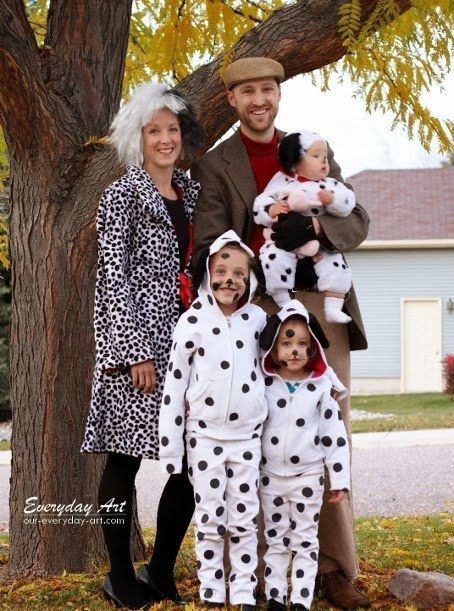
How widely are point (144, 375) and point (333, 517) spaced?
3.63ft

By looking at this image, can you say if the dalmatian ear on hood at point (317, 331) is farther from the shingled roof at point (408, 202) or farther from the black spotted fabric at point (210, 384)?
the shingled roof at point (408, 202)

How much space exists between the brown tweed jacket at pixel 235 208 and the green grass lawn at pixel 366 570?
4.09 feet

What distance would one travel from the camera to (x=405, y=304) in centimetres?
2295

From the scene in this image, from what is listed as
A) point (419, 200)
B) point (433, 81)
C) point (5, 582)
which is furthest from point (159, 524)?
point (419, 200)

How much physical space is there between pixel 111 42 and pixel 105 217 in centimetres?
165

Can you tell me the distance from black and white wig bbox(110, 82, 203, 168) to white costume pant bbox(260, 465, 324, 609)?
145 cm

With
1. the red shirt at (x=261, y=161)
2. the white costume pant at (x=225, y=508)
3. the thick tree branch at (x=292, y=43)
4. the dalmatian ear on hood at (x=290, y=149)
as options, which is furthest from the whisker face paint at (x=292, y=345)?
the thick tree branch at (x=292, y=43)

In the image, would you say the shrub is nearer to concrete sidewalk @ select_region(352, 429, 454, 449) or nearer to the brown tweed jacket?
concrete sidewalk @ select_region(352, 429, 454, 449)

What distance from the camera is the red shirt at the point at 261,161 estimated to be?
172 inches

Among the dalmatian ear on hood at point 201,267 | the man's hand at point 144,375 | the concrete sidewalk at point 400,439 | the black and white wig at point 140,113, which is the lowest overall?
the concrete sidewalk at point 400,439

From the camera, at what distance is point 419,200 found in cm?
2469

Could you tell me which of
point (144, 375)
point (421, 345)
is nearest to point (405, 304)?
point (421, 345)

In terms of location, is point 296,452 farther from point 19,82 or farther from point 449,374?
point 449,374

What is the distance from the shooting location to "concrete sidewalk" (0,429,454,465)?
12.4 m
